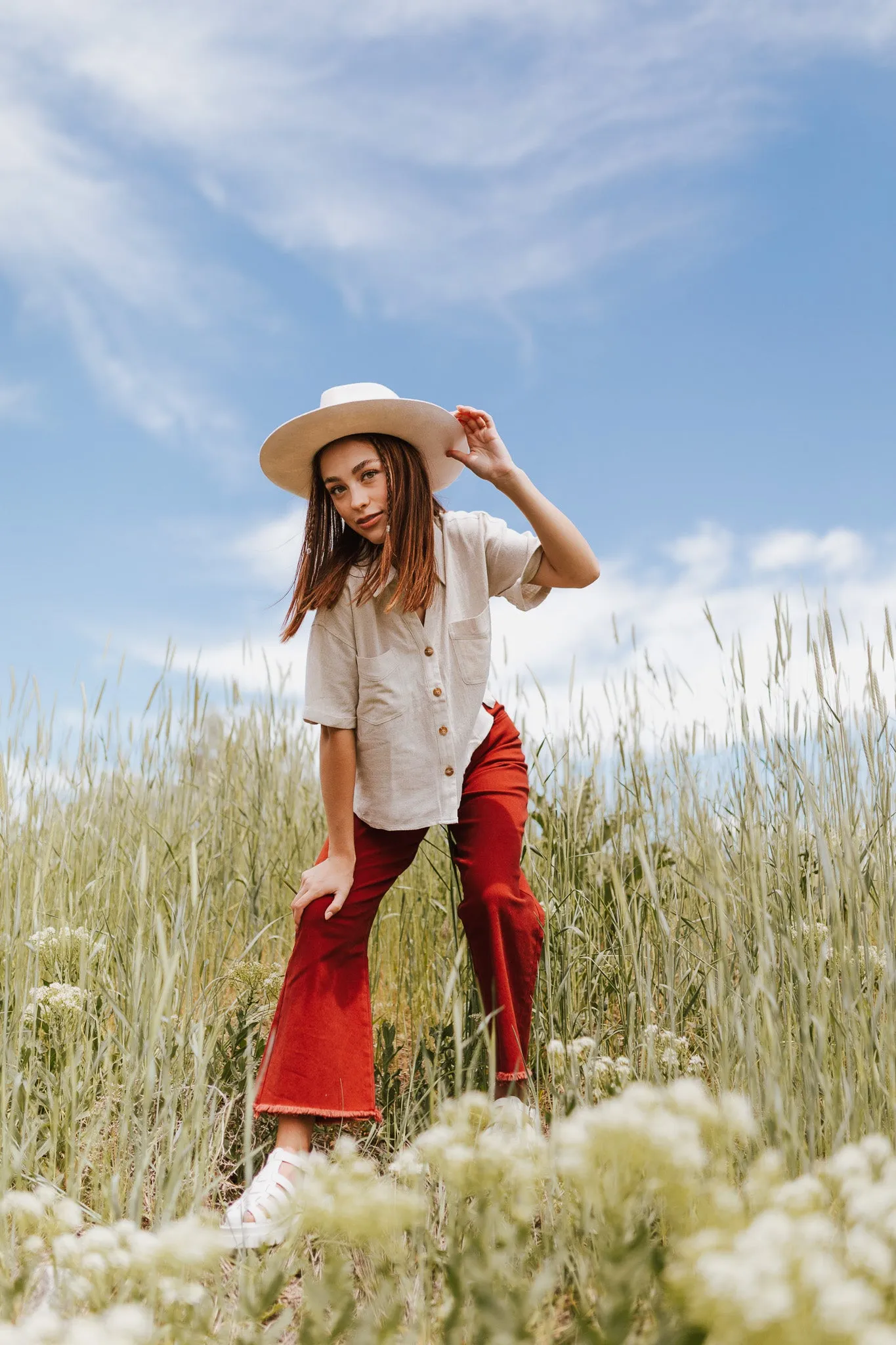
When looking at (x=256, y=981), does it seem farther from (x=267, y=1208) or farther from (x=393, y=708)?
(x=393, y=708)

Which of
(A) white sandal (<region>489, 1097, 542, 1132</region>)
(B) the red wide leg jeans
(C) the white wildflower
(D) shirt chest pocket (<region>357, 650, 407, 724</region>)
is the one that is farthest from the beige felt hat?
(A) white sandal (<region>489, 1097, 542, 1132</region>)

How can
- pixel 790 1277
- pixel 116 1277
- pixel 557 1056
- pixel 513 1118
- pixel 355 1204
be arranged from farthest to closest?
→ pixel 557 1056, pixel 513 1118, pixel 116 1277, pixel 355 1204, pixel 790 1277

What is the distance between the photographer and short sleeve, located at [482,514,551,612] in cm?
247

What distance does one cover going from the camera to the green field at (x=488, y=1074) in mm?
1062

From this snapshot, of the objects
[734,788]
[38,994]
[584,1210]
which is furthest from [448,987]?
[38,994]

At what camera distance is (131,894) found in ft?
9.20

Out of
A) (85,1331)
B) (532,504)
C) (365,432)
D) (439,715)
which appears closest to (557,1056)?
(439,715)

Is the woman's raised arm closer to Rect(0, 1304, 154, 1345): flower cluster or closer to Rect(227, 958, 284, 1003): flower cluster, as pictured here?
Rect(227, 958, 284, 1003): flower cluster

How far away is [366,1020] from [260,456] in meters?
1.43

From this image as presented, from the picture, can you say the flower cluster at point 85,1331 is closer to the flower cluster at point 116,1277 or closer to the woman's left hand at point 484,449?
the flower cluster at point 116,1277

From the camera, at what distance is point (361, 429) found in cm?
245

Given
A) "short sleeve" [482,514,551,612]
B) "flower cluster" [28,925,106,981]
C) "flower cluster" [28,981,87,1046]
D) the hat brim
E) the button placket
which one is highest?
the hat brim

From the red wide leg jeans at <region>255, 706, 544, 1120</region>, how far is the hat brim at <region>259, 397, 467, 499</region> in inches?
32.9

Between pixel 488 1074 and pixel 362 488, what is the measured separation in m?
1.46
